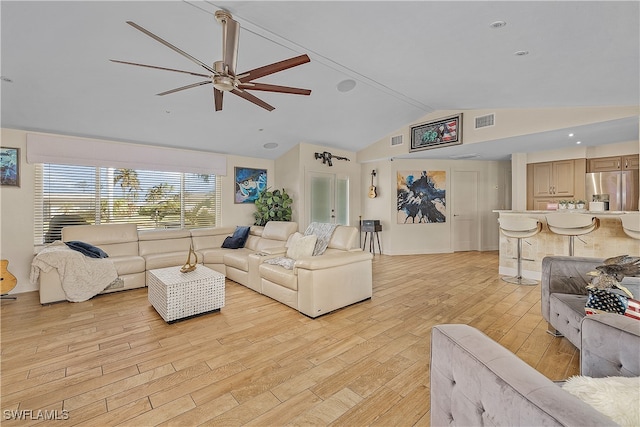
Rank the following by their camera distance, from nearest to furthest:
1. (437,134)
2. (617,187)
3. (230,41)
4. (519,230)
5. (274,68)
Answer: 1. (230,41)
2. (274,68)
3. (519,230)
4. (617,187)
5. (437,134)

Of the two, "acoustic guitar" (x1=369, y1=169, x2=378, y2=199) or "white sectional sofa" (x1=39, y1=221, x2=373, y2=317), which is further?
"acoustic guitar" (x1=369, y1=169, x2=378, y2=199)

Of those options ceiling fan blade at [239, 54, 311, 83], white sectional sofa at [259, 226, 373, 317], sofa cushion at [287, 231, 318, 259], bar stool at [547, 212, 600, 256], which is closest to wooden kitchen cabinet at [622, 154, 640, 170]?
bar stool at [547, 212, 600, 256]

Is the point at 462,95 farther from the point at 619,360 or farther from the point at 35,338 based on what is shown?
the point at 35,338

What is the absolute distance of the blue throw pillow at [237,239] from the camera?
532 cm

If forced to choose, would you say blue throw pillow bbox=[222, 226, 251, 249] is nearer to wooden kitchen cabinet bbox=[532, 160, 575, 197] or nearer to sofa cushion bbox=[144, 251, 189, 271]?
sofa cushion bbox=[144, 251, 189, 271]

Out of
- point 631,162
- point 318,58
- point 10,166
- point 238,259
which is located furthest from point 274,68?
point 631,162

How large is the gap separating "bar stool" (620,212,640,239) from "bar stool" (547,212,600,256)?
289 mm

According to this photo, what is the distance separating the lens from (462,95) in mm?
4145

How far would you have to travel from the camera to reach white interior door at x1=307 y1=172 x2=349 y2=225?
20.7ft

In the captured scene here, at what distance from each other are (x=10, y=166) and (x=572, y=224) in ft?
25.6

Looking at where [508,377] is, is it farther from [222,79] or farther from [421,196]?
[421,196]

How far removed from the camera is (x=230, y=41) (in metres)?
2.17

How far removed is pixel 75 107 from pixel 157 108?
96 cm

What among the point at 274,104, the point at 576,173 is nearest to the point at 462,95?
the point at 274,104
